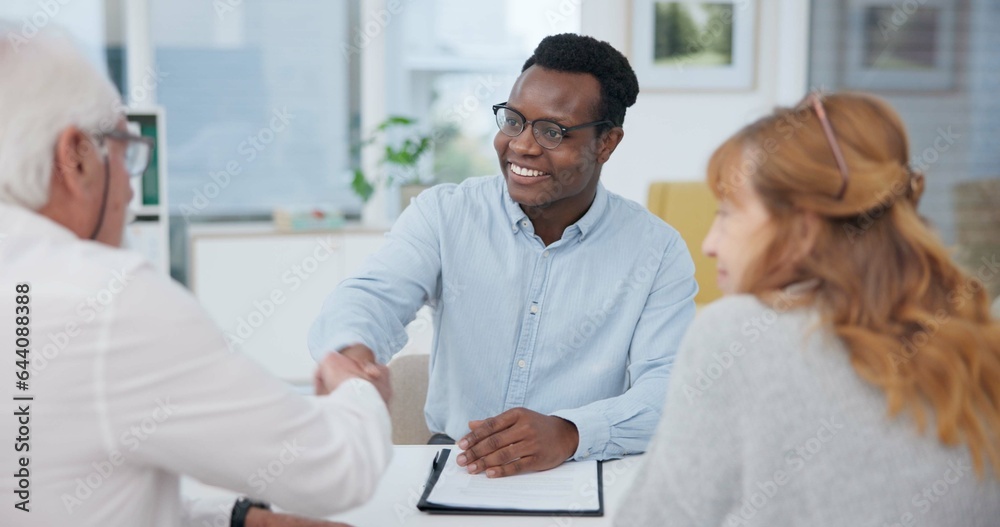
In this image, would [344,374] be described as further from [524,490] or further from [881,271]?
[881,271]

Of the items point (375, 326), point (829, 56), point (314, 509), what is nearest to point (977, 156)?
point (829, 56)

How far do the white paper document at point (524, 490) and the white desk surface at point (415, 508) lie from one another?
0.07ft

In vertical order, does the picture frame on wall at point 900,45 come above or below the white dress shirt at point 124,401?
above

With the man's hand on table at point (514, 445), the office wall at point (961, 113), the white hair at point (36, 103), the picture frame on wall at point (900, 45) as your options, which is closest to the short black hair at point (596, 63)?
the man's hand on table at point (514, 445)

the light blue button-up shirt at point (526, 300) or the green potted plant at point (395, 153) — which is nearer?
the light blue button-up shirt at point (526, 300)

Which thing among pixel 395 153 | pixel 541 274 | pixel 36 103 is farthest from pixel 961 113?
pixel 36 103

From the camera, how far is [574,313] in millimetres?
1915

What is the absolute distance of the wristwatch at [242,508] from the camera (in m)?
1.30

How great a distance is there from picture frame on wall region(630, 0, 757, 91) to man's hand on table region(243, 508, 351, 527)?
3.81 meters

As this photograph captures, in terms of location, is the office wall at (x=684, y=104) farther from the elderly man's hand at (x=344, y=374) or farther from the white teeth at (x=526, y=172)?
the elderly man's hand at (x=344, y=374)

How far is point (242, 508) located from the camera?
4.30 feet

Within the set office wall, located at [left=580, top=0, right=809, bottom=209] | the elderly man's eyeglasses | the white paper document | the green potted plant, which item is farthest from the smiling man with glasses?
office wall, located at [left=580, top=0, right=809, bottom=209]

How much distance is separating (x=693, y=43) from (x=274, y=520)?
4019 mm

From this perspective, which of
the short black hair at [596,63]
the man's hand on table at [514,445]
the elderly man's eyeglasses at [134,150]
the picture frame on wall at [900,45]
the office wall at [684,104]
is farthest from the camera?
the office wall at [684,104]
